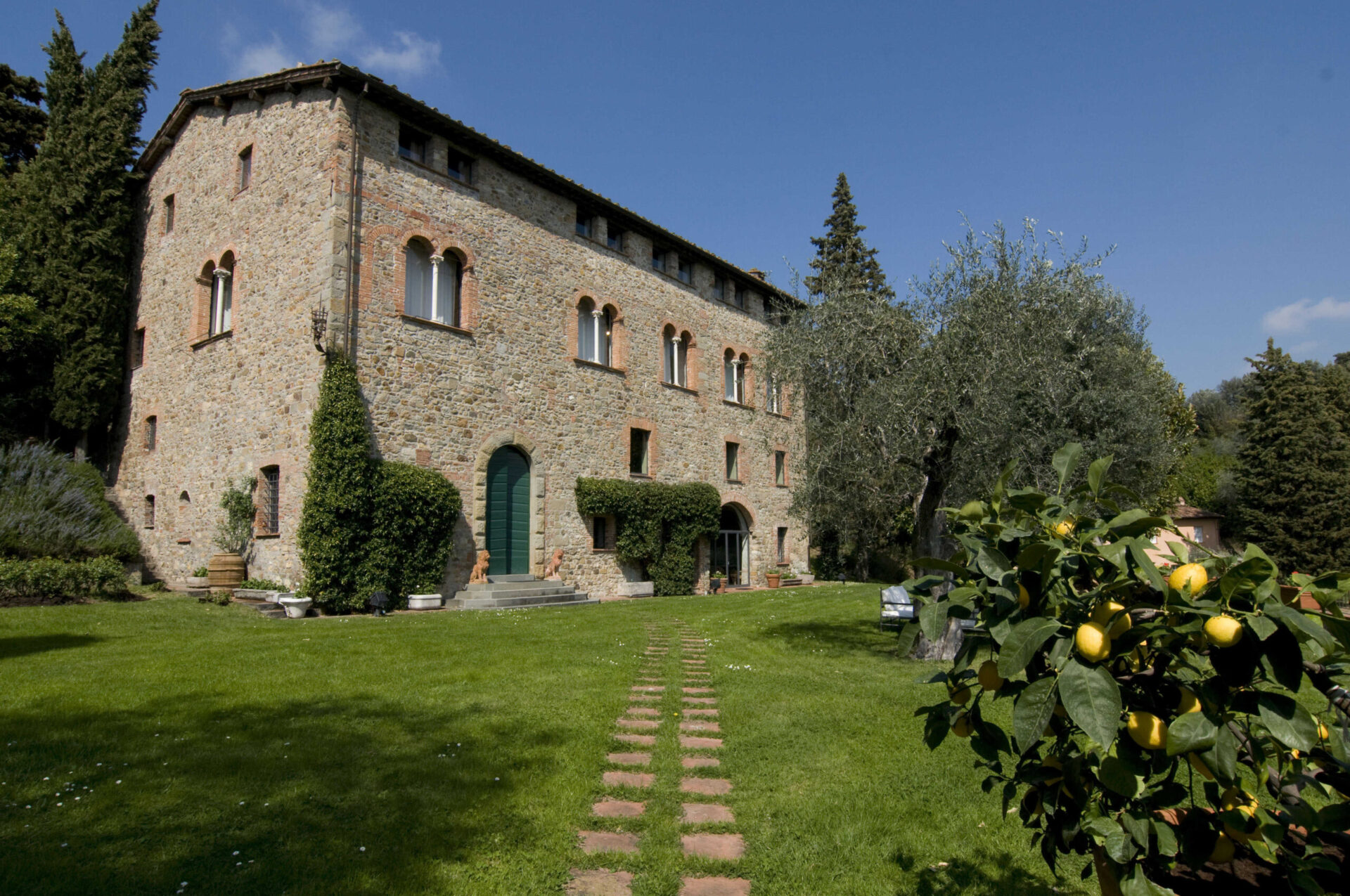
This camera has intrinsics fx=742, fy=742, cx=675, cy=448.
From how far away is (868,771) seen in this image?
4.56m

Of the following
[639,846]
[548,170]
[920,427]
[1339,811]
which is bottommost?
[639,846]

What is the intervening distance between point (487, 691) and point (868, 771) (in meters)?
3.42

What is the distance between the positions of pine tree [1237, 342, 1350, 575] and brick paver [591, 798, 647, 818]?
99.2 ft

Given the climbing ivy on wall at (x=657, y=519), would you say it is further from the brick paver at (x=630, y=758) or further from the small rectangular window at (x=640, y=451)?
the brick paver at (x=630, y=758)

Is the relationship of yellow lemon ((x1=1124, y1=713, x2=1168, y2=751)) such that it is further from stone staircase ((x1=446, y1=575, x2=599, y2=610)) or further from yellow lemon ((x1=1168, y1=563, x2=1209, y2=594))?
stone staircase ((x1=446, y1=575, x2=599, y2=610))

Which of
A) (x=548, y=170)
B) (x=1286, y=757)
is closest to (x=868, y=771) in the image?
(x=1286, y=757)

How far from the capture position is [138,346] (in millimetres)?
19328

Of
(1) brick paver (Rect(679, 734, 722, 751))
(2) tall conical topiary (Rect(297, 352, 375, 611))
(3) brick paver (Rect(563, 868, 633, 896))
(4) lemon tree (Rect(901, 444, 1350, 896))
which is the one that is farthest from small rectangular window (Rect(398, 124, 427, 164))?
(4) lemon tree (Rect(901, 444, 1350, 896))

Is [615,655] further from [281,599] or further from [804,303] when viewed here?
[281,599]

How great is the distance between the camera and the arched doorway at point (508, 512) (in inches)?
620

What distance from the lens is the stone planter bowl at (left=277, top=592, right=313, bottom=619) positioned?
12500 mm

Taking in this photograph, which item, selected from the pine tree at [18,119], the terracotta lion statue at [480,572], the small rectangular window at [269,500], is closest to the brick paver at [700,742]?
the terracotta lion statue at [480,572]

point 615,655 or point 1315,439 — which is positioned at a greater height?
point 1315,439

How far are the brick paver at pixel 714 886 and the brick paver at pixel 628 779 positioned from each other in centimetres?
114
